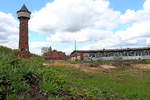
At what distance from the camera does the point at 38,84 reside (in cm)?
607

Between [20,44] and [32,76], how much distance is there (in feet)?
72.0

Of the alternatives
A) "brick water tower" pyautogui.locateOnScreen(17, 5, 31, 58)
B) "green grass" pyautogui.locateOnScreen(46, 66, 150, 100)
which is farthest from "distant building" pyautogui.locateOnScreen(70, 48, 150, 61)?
"green grass" pyautogui.locateOnScreen(46, 66, 150, 100)

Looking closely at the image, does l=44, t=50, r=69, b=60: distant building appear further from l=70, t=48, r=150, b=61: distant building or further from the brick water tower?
the brick water tower

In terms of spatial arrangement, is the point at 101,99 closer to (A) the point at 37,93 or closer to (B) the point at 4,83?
(A) the point at 37,93

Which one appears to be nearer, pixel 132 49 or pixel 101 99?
pixel 101 99

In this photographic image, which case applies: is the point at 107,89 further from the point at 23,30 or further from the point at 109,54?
the point at 109,54

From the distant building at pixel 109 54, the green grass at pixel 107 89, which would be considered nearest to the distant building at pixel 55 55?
the distant building at pixel 109 54

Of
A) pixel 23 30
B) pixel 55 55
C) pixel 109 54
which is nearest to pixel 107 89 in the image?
pixel 23 30

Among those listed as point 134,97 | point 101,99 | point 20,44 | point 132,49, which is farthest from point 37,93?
point 132,49

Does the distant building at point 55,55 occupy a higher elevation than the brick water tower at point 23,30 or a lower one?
lower

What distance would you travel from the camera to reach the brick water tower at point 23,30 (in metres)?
27.1

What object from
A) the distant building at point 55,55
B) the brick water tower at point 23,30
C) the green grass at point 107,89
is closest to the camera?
the green grass at point 107,89

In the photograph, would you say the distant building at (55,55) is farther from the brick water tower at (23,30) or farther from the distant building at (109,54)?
the brick water tower at (23,30)

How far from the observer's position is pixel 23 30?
27.8m
